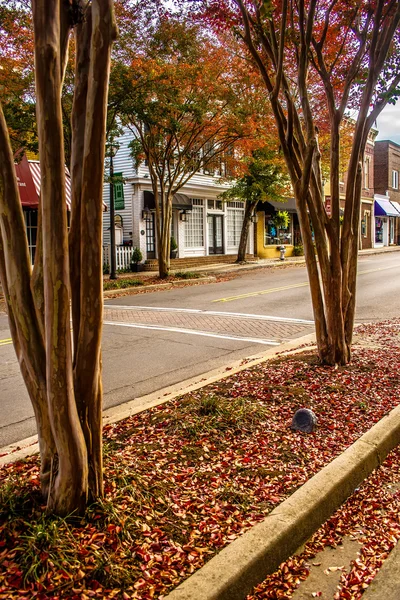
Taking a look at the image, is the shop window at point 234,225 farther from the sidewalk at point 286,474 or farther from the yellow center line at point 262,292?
the sidewalk at point 286,474

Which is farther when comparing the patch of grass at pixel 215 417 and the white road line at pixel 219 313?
the white road line at pixel 219 313

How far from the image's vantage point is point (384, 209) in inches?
1884

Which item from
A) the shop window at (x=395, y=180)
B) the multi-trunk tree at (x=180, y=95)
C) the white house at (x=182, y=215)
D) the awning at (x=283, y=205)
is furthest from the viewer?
the shop window at (x=395, y=180)

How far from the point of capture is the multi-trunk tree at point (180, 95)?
634 inches

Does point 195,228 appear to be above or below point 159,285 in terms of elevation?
above

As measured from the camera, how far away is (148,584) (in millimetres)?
2562

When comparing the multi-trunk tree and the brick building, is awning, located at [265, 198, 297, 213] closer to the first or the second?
the multi-trunk tree

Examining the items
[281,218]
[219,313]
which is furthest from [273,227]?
[219,313]

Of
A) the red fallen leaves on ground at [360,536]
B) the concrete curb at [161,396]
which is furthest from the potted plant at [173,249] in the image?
the red fallen leaves on ground at [360,536]

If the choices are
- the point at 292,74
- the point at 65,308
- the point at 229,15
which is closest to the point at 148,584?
the point at 65,308

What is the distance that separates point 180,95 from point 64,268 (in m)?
16.1

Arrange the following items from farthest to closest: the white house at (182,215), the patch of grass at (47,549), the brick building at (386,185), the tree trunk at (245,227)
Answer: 1. the brick building at (386,185)
2. the tree trunk at (245,227)
3. the white house at (182,215)
4. the patch of grass at (47,549)

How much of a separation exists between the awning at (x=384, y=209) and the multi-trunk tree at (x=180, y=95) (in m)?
30.1

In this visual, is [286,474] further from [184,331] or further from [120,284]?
[120,284]
